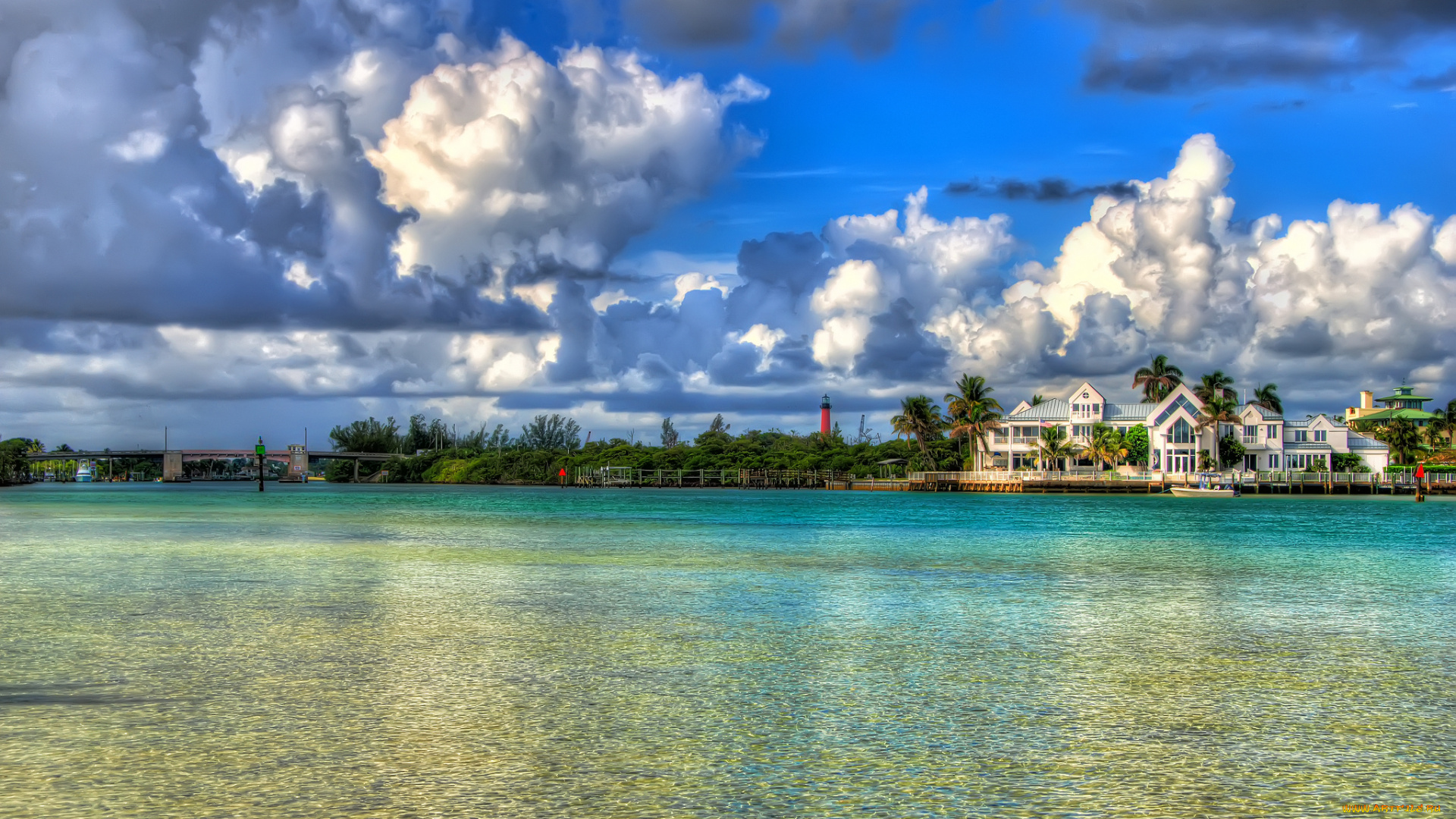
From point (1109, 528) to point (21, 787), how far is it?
168 feet

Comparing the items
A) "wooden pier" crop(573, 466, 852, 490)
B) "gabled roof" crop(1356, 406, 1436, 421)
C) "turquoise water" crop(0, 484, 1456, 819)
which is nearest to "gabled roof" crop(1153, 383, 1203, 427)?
"wooden pier" crop(573, 466, 852, 490)

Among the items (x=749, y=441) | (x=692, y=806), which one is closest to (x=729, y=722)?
(x=692, y=806)

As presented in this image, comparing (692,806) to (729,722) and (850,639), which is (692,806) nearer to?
(729,722)

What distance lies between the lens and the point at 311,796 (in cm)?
832

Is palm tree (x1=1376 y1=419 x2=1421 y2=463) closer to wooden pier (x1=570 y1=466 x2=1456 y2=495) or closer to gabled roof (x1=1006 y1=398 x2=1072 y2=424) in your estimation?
wooden pier (x1=570 y1=466 x2=1456 y2=495)

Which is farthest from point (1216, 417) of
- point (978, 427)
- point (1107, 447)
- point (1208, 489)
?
point (978, 427)

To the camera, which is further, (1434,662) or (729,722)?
(1434,662)

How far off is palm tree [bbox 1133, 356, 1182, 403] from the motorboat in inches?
669

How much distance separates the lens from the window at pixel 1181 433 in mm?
122000

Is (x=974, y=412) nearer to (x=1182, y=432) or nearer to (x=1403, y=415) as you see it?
(x=1182, y=432)

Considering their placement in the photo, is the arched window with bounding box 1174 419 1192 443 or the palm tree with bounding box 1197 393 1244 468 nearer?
the palm tree with bounding box 1197 393 1244 468

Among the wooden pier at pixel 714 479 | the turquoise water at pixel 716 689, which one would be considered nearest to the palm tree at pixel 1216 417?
the wooden pier at pixel 714 479

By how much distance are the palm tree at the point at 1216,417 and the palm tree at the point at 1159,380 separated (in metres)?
10.8

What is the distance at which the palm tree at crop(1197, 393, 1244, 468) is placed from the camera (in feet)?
395
